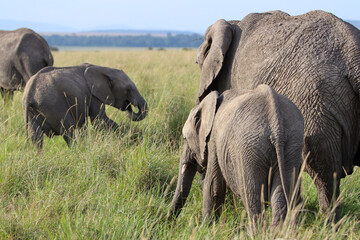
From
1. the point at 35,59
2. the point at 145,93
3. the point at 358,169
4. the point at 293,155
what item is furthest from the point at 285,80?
the point at 35,59

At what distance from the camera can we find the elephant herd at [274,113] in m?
2.81

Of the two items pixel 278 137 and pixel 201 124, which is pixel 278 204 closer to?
pixel 278 137

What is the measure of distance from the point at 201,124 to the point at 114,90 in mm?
3068

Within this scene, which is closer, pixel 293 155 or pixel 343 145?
pixel 293 155

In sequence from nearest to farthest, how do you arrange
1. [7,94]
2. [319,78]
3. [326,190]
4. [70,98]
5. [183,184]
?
1. [319,78]
2. [326,190]
3. [183,184]
4. [70,98]
5. [7,94]

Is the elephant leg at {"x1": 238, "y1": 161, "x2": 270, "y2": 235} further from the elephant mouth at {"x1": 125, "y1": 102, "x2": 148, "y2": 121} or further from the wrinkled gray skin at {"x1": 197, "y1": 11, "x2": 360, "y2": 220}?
the elephant mouth at {"x1": 125, "y1": 102, "x2": 148, "y2": 121}

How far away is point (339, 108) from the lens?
3.42m

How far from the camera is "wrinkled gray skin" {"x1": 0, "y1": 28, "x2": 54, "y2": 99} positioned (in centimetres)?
865

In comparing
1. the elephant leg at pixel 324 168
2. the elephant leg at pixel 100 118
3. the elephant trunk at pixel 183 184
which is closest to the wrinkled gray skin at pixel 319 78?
the elephant leg at pixel 324 168

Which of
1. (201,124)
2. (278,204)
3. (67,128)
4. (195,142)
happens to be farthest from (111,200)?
(67,128)

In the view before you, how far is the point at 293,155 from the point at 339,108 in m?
0.78

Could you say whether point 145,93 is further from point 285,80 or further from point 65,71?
point 285,80

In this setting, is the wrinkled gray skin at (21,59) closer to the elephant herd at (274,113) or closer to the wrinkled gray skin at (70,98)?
the wrinkled gray skin at (70,98)

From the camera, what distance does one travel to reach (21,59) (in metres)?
8.70
